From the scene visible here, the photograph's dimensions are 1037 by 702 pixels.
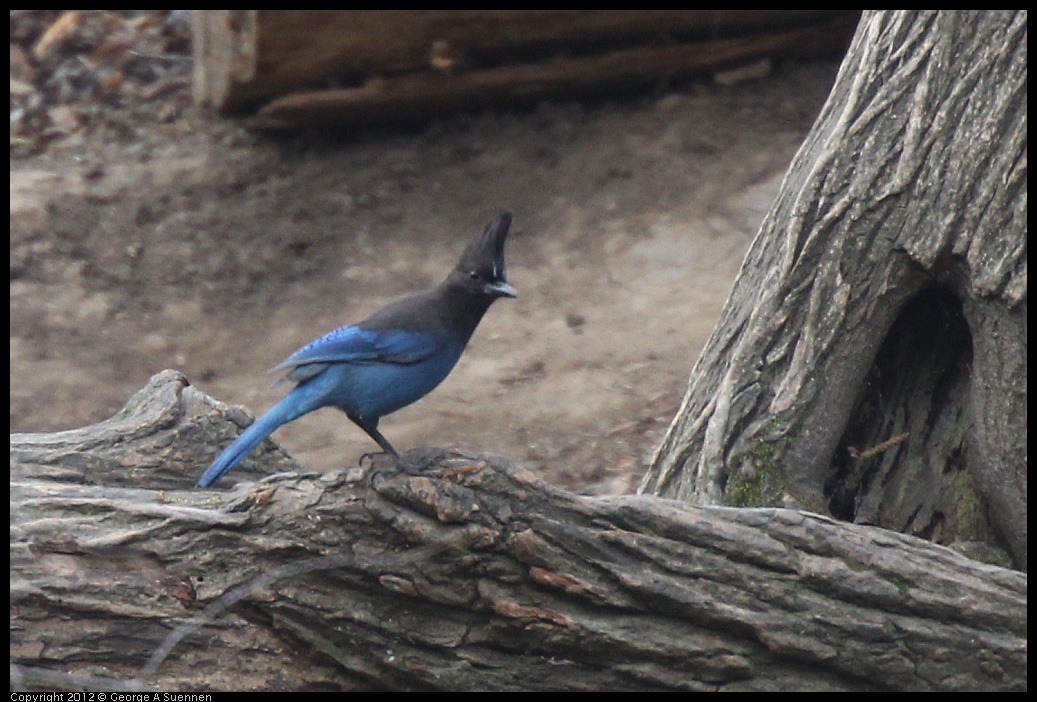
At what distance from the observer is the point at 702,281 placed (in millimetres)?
7207

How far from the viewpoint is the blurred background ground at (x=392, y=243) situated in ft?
21.1

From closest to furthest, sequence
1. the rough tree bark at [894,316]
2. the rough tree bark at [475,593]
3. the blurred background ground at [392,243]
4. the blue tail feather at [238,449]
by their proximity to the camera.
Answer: the rough tree bark at [475,593] < the blue tail feather at [238,449] < the rough tree bark at [894,316] < the blurred background ground at [392,243]

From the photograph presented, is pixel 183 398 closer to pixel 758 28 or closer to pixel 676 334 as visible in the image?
pixel 676 334

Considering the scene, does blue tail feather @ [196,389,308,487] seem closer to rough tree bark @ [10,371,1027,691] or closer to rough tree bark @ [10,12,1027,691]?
Answer: rough tree bark @ [10,12,1027,691]

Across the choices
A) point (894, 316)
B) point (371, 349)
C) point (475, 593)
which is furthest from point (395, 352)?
point (894, 316)

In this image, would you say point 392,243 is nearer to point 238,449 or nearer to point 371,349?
point 371,349

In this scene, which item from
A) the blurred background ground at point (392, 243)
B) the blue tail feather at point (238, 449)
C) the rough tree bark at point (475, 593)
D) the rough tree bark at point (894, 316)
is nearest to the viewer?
the rough tree bark at point (475, 593)

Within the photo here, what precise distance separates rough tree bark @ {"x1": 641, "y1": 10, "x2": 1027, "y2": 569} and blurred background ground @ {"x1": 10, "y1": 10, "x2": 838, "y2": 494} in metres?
1.41

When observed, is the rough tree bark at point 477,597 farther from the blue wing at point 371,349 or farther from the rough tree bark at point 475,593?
the blue wing at point 371,349

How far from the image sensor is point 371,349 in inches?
164

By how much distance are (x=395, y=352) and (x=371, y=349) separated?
8cm

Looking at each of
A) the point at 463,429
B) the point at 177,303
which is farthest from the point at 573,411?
the point at 177,303

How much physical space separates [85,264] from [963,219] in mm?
5189

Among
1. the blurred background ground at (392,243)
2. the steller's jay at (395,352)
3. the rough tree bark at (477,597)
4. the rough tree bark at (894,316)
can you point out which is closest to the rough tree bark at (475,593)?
the rough tree bark at (477,597)
